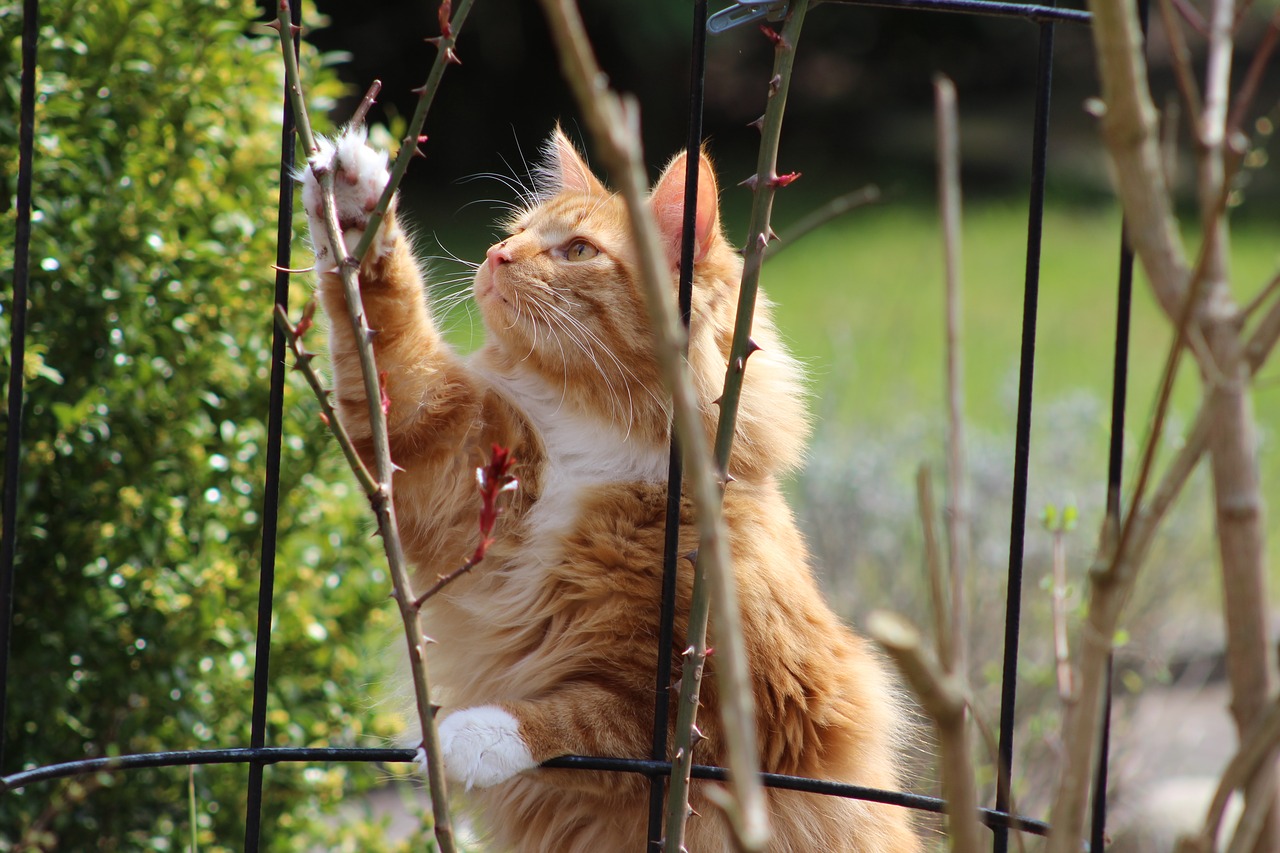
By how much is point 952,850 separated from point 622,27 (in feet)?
25.7

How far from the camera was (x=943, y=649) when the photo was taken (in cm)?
82

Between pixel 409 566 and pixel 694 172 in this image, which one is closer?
pixel 694 172

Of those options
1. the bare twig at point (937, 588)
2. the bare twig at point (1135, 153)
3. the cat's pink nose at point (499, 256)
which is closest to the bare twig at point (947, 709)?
the bare twig at point (937, 588)

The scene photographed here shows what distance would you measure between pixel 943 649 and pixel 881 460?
329 centimetres

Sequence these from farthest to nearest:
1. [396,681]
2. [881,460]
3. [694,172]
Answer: [881,460] → [396,681] → [694,172]

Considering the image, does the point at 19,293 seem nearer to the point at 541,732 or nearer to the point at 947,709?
the point at 541,732

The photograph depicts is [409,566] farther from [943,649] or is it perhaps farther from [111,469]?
[943,649]

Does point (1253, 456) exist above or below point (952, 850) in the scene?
above

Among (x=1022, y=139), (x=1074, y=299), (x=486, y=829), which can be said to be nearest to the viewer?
(x=486, y=829)

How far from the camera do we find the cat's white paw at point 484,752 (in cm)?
141

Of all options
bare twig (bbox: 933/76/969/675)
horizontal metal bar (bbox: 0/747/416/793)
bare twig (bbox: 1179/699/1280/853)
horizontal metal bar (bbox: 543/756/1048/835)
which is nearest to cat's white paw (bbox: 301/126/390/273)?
horizontal metal bar (bbox: 0/747/416/793)

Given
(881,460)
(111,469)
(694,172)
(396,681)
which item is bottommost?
(396,681)

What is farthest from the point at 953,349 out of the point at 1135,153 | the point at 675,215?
the point at 675,215

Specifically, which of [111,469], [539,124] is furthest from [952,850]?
[539,124]
